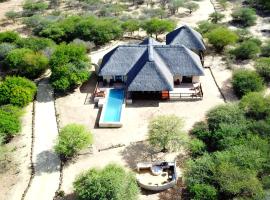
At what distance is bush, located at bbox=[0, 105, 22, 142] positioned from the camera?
3841cm

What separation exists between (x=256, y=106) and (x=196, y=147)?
7661 millimetres

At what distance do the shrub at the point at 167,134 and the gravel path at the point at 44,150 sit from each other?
895 centimetres

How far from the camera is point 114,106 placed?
42844 millimetres

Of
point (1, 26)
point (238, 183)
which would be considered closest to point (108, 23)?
point (1, 26)

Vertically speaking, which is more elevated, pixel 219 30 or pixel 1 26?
pixel 219 30

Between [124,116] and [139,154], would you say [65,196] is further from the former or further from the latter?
[124,116]

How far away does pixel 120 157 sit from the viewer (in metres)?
36.4

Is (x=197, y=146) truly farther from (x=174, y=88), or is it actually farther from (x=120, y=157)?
(x=174, y=88)

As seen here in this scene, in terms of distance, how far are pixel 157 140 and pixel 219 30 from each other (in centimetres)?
2251

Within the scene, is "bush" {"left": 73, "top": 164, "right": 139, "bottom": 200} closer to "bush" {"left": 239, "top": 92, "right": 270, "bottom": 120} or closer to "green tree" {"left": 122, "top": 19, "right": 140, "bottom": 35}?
"bush" {"left": 239, "top": 92, "right": 270, "bottom": 120}

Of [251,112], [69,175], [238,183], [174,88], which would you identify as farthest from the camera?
[174,88]

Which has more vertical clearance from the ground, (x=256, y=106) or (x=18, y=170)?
(x=256, y=106)

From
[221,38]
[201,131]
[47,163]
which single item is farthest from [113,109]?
[221,38]

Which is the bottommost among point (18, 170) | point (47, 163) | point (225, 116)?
point (18, 170)
